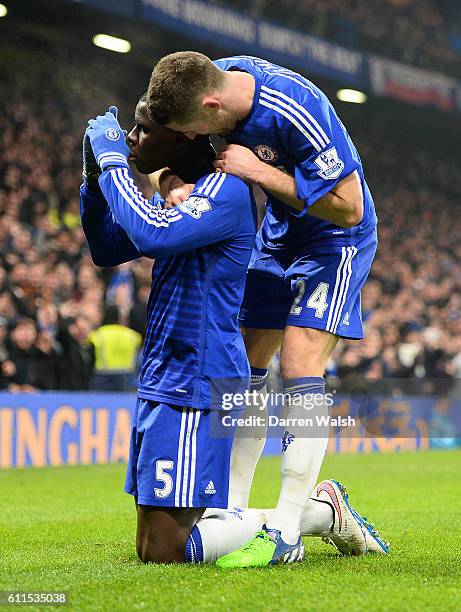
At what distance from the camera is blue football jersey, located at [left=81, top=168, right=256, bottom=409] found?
150 inches

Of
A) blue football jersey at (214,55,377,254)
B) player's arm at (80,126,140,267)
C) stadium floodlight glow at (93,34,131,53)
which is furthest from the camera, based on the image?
stadium floodlight glow at (93,34,131,53)

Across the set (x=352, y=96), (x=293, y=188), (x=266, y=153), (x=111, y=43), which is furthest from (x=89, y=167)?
(x=352, y=96)

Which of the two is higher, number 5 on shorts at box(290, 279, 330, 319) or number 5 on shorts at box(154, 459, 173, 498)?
number 5 on shorts at box(290, 279, 330, 319)

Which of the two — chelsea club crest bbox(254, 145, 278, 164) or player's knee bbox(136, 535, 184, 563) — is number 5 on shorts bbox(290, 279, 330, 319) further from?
player's knee bbox(136, 535, 184, 563)

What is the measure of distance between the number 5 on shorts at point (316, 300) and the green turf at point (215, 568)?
40.0 inches

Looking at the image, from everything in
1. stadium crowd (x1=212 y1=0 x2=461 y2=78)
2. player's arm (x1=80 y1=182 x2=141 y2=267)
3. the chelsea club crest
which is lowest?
player's arm (x1=80 y1=182 x2=141 y2=267)

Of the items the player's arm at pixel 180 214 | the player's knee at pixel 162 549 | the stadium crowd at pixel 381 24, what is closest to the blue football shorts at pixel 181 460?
the player's knee at pixel 162 549

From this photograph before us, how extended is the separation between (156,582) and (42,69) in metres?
15.8

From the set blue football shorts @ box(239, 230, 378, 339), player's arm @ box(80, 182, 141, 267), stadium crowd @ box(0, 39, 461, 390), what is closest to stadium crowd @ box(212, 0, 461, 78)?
stadium crowd @ box(0, 39, 461, 390)

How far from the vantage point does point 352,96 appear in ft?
69.4

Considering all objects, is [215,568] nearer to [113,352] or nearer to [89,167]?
[89,167]

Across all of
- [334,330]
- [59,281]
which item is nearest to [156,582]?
[334,330]

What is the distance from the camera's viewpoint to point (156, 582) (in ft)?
11.4

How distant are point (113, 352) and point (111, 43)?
24.7 feet
